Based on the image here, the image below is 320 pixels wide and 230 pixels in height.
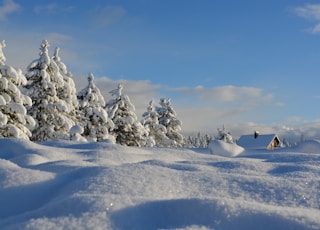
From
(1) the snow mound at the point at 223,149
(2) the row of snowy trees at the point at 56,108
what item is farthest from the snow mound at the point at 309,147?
(2) the row of snowy trees at the point at 56,108

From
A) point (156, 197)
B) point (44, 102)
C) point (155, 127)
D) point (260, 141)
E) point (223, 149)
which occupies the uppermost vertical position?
point (44, 102)

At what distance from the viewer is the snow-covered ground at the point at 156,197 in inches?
94.0

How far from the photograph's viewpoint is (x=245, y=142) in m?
46.5

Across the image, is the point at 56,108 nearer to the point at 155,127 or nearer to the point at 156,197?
the point at 155,127

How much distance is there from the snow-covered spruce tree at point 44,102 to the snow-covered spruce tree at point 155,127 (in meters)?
12.4

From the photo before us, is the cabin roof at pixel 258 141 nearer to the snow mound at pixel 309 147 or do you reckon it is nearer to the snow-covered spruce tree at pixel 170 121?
the snow-covered spruce tree at pixel 170 121

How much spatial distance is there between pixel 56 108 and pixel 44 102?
80 centimetres

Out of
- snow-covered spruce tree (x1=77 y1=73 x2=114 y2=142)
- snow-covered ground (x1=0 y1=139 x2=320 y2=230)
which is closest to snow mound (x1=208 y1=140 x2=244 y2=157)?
snow-covered ground (x1=0 y1=139 x2=320 y2=230)

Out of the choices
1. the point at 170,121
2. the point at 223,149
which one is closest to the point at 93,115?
the point at 170,121

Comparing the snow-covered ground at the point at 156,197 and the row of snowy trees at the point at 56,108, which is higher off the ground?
the row of snowy trees at the point at 56,108

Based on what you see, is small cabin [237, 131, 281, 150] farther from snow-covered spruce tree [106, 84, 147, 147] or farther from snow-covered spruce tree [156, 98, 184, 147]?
snow-covered spruce tree [106, 84, 147, 147]

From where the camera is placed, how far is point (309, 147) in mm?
9562

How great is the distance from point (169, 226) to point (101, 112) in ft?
79.3

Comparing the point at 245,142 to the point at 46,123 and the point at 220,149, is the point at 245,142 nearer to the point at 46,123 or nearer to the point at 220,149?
the point at 46,123
